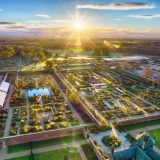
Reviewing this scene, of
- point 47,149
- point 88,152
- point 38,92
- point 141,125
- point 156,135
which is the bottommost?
point 156,135

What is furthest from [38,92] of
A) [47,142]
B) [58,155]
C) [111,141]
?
[111,141]

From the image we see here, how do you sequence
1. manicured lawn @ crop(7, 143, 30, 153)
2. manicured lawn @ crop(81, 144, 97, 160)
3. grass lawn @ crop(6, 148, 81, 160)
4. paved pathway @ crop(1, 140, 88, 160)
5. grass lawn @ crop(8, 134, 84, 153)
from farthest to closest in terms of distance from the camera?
grass lawn @ crop(8, 134, 84, 153), manicured lawn @ crop(7, 143, 30, 153), paved pathway @ crop(1, 140, 88, 160), manicured lawn @ crop(81, 144, 97, 160), grass lawn @ crop(6, 148, 81, 160)

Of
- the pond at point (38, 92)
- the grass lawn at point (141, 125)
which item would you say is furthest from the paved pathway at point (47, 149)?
the pond at point (38, 92)

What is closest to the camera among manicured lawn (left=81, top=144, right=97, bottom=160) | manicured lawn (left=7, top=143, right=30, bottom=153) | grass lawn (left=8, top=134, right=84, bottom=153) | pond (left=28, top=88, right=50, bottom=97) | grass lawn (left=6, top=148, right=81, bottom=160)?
grass lawn (left=6, top=148, right=81, bottom=160)

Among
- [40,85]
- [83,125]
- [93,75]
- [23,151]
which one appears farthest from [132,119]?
[93,75]

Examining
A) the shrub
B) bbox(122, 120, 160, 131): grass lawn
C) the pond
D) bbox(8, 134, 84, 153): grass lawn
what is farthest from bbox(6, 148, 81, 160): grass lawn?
the pond

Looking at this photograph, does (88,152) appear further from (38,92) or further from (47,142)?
(38,92)

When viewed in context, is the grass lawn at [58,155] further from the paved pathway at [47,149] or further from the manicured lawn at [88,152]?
the manicured lawn at [88,152]

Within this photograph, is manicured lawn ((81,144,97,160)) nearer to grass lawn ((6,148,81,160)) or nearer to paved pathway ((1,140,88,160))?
paved pathway ((1,140,88,160))

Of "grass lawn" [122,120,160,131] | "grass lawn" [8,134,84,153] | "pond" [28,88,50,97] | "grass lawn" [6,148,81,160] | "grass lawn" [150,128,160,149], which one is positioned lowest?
"grass lawn" [150,128,160,149]
